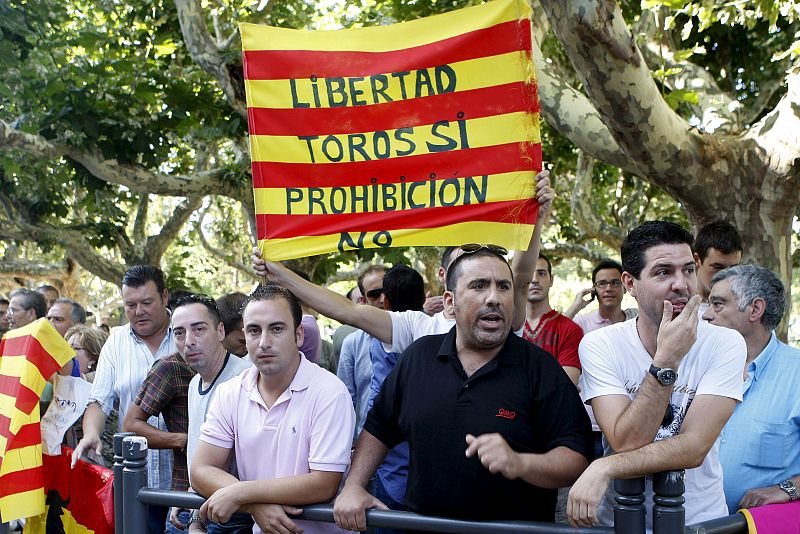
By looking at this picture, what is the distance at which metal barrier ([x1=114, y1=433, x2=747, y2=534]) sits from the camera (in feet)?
9.24

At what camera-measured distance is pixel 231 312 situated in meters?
5.73

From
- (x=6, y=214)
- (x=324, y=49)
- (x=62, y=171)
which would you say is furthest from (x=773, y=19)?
(x=6, y=214)

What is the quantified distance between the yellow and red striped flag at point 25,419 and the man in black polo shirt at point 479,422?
265cm

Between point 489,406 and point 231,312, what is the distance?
9.01ft

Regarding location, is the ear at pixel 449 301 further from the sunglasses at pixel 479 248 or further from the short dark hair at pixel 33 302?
the short dark hair at pixel 33 302

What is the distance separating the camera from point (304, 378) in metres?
3.98

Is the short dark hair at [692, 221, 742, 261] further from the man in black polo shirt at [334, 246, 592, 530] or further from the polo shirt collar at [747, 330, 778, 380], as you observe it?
the man in black polo shirt at [334, 246, 592, 530]

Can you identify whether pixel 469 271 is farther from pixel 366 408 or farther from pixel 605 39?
pixel 605 39

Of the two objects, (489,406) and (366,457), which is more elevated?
(489,406)

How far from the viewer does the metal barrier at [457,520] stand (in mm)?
2816


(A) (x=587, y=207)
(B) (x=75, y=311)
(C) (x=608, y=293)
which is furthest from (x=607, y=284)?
(A) (x=587, y=207)

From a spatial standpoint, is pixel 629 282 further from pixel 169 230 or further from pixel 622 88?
pixel 169 230

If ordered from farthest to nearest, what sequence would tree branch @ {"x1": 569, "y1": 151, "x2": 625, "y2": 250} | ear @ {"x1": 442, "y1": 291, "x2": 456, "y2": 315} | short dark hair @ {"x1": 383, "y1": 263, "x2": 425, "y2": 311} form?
tree branch @ {"x1": 569, "y1": 151, "x2": 625, "y2": 250} → short dark hair @ {"x1": 383, "y1": 263, "x2": 425, "y2": 311} → ear @ {"x1": 442, "y1": 291, "x2": 456, "y2": 315}

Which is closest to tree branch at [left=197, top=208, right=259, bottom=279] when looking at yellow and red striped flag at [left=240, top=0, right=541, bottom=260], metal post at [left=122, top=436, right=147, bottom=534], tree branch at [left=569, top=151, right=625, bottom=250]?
tree branch at [left=569, top=151, right=625, bottom=250]
